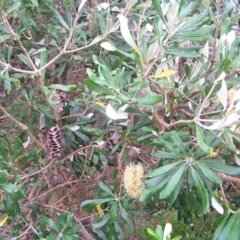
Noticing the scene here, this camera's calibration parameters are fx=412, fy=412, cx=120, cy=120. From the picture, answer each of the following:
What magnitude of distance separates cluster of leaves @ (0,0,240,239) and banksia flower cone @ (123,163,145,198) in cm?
3

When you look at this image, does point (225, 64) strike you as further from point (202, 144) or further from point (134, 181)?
point (134, 181)

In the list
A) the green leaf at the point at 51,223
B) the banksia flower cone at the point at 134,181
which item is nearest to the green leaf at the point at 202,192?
the banksia flower cone at the point at 134,181

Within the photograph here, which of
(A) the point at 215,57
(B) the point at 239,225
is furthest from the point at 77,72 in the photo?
(B) the point at 239,225

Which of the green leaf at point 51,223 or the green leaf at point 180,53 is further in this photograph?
the green leaf at point 51,223

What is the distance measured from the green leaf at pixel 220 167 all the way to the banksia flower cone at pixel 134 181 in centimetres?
21

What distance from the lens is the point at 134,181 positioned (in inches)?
43.4

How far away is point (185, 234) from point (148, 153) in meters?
0.83

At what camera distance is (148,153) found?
1479 millimetres

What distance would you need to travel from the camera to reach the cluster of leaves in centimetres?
90

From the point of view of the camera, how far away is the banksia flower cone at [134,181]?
3.58ft

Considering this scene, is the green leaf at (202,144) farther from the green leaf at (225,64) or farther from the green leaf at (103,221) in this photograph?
the green leaf at (103,221)

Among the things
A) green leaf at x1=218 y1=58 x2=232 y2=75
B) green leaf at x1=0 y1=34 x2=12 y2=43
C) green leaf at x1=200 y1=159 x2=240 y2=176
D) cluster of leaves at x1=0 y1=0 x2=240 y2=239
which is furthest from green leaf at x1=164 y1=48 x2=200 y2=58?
green leaf at x1=0 y1=34 x2=12 y2=43

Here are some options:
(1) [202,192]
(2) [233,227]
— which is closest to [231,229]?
(2) [233,227]

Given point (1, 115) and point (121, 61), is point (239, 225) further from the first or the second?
point (1, 115)
